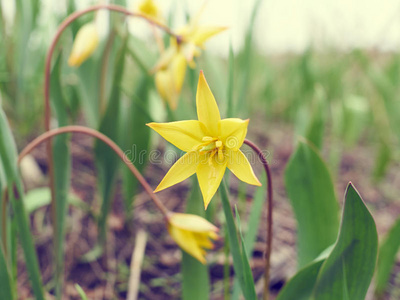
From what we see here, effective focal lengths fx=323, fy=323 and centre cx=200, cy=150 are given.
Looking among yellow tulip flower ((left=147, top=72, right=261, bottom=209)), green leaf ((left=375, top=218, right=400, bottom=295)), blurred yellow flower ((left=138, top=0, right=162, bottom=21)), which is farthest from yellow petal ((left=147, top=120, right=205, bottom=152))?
blurred yellow flower ((left=138, top=0, right=162, bottom=21))

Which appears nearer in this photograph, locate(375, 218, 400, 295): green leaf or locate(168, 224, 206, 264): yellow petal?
locate(168, 224, 206, 264): yellow petal

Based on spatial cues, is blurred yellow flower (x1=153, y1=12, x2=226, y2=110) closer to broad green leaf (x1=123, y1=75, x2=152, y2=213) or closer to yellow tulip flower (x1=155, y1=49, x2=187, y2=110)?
yellow tulip flower (x1=155, y1=49, x2=187, y2=110)

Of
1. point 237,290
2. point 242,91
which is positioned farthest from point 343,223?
point 242,91

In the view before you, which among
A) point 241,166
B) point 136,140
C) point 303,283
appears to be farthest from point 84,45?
point 303,283

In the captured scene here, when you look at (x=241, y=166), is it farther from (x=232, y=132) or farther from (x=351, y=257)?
(x=351, y=257)

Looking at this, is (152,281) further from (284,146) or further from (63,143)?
(284,146)

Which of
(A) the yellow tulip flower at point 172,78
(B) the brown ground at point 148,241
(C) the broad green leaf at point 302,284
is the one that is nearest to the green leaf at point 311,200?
(C) the broad green leaf at point 302,284
